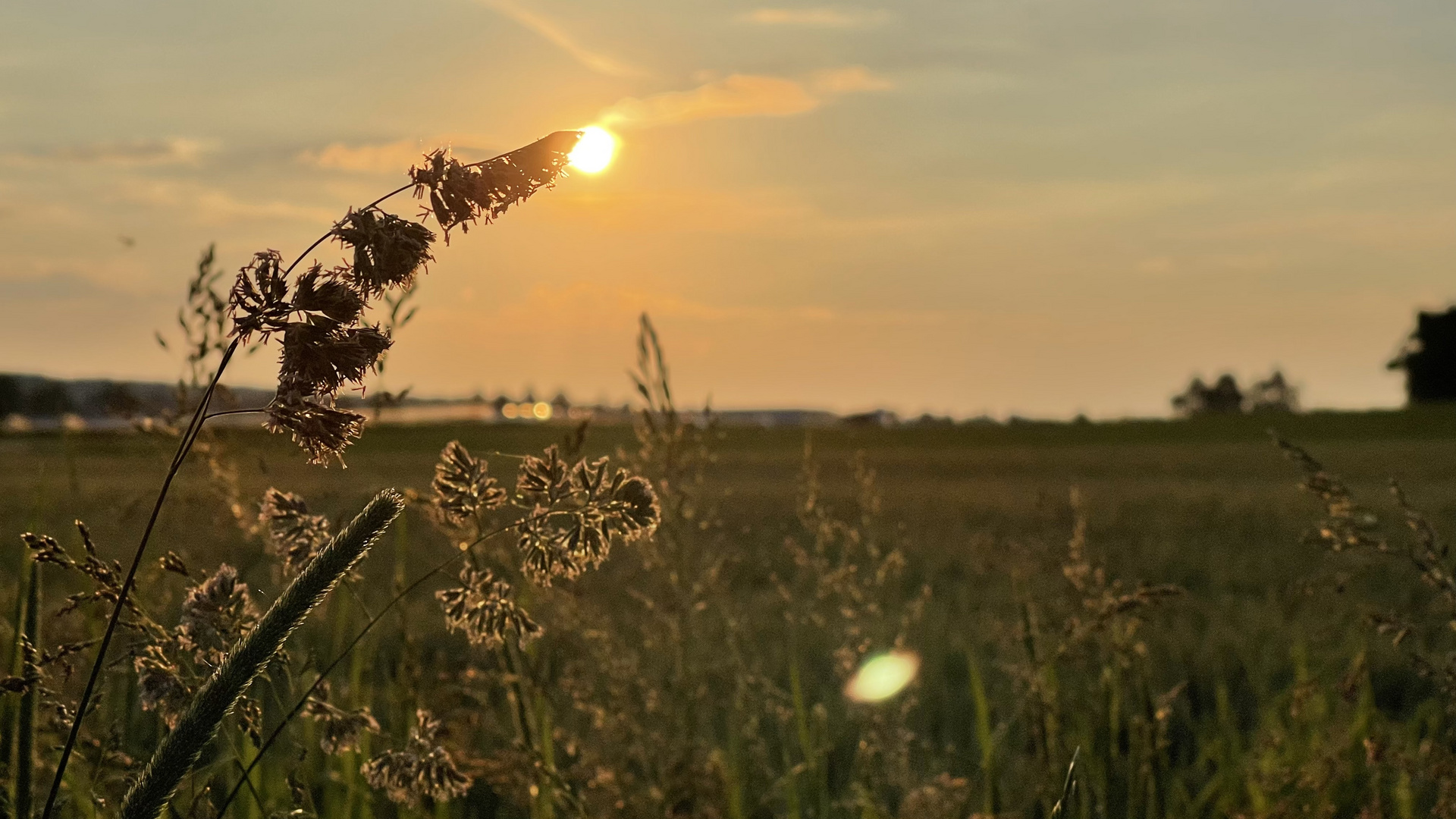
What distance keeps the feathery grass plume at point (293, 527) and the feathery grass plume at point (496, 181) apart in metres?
0.76

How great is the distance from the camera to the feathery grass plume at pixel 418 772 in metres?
1.74

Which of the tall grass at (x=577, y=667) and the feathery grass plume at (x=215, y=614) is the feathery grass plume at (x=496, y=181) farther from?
the feathery grass plume at (x=215, y=614)

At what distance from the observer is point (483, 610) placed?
5.54 ft

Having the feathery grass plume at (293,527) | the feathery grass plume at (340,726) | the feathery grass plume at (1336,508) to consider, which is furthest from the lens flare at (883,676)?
the feathery grass plume at (293,527)

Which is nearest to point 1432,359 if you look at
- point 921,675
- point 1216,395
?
point 1216,395

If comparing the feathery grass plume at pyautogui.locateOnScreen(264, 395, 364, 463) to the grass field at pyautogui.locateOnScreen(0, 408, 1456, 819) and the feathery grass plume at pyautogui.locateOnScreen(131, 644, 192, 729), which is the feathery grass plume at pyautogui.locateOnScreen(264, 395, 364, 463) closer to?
the grass field at pyautogui.locateOnScreen(0, 408, 1456, 819)

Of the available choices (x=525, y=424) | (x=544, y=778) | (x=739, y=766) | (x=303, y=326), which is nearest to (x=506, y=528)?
(x=303, y=326)

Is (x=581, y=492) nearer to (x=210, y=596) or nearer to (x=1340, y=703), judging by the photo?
(x=210, y=596)

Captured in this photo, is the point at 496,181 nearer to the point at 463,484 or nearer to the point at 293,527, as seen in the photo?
the point at 463,484

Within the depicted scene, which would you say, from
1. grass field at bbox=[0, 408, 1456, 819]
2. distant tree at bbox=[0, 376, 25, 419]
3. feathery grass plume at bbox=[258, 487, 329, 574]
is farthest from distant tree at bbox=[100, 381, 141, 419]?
distant tree at bbox=[0, 376, 25, 419]

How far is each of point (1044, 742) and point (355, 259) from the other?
7.98 feet

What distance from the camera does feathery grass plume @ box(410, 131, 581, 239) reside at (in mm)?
1219

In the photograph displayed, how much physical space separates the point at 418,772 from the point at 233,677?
0.78 meters

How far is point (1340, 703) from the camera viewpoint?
5156mm
